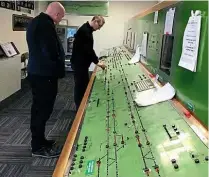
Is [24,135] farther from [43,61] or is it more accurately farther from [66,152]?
[66,152]

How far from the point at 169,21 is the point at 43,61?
108 centimetres

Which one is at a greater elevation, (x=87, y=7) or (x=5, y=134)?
(x=87, y=7)

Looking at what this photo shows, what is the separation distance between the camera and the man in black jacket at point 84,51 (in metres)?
3.39

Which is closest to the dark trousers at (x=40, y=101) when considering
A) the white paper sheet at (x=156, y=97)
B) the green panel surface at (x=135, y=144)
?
the green panel surface at (x=135, y=144)

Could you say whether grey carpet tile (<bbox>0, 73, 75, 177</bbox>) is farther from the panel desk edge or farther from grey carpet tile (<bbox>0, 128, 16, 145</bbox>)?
the panel desk edge

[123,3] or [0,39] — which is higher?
[123,3]

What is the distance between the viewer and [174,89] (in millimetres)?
1736

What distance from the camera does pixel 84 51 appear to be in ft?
11.3

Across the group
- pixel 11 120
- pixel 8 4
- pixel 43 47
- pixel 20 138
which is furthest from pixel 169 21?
pixel 8 4

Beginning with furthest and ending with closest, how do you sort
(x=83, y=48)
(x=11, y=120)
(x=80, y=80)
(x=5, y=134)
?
1. (x=11, y=120)
2. (x=80, y=80)
3. (x=83, y=48)
4. (x=5, y=134)

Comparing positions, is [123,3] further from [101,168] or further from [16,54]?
[101,168]

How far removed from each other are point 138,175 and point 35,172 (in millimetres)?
1724

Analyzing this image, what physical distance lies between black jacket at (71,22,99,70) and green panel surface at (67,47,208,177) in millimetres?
1775

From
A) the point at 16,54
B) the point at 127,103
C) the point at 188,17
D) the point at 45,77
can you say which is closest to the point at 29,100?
the point at 16,54
